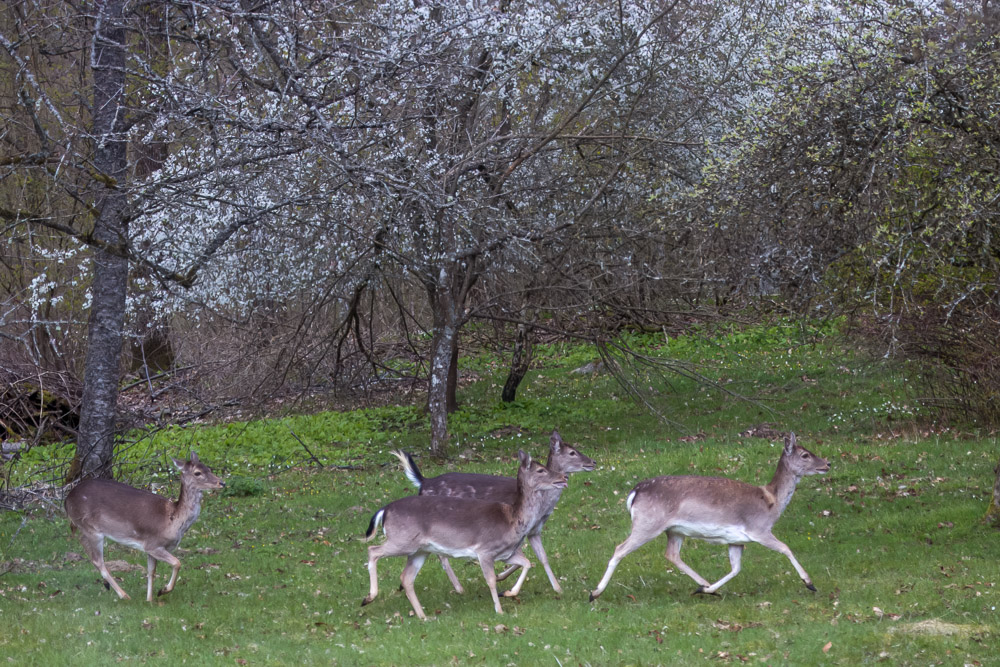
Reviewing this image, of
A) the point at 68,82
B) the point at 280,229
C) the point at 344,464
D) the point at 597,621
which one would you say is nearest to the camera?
the point at 597,621

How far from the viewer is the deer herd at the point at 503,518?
10.0m

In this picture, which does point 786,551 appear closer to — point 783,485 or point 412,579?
point 783,485

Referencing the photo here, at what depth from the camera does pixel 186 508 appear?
11016mm

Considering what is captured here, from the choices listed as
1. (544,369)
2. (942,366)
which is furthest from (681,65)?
(544,369)

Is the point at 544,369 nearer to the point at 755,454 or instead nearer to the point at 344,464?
the point at 344,464

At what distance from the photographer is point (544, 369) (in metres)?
27.8

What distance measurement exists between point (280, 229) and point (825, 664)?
12.4 m

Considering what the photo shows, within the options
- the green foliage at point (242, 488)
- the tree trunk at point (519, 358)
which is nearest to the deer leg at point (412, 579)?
the green foliage at point (242, 488)

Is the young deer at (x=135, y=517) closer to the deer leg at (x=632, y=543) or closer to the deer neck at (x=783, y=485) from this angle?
the deer leg at (x=632, y=543)

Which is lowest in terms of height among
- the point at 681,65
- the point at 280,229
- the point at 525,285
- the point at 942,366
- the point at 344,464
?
the point at 344,464

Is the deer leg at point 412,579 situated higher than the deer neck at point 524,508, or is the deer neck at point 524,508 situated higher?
the deer neck at point 524,508

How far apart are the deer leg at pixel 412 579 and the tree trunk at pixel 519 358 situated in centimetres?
1016

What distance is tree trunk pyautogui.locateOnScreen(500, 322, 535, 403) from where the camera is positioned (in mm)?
21578

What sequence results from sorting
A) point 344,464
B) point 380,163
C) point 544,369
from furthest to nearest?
point 544,369
point 344,464
point 380,163
